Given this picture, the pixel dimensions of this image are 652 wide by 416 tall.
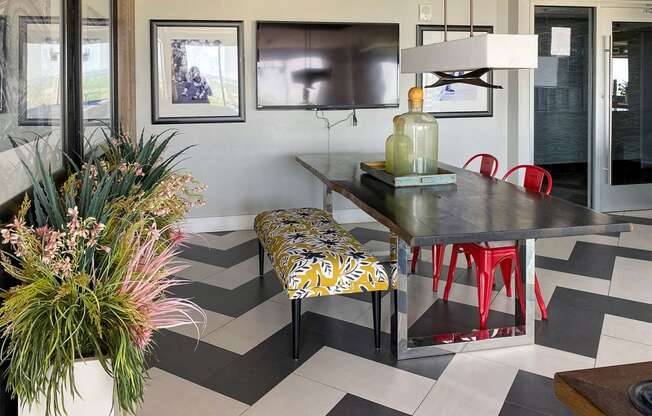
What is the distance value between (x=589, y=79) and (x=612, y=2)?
2.47 ft

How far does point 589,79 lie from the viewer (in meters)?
5.55

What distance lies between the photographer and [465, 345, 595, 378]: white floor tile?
2.49m

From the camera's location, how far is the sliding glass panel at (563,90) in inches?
216

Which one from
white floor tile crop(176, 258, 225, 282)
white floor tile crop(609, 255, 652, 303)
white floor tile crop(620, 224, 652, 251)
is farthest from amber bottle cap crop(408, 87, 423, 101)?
white floor tile crop(620, 224, 652, 251)

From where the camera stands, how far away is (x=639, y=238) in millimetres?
4668

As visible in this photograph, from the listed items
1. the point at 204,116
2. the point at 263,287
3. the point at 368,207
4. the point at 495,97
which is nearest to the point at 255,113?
the point at 204,116

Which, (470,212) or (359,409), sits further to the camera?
(470,212)

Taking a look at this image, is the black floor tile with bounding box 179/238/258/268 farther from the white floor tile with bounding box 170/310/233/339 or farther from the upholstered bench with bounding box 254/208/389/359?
the upholstered bench with bounding box 254/208/389/359

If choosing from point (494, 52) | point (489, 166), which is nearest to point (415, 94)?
point (494, 52)

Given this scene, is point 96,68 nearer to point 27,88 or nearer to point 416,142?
point 27,88

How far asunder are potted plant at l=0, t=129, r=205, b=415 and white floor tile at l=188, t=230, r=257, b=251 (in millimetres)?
3158

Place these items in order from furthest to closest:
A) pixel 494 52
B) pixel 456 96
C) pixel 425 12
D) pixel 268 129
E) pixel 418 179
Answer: pixel 456 96
pixel 425 12
pixel 268 129
pixel 418 179
pixel 494 52

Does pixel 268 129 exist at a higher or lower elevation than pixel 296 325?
higher

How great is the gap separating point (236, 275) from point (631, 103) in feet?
14.4
